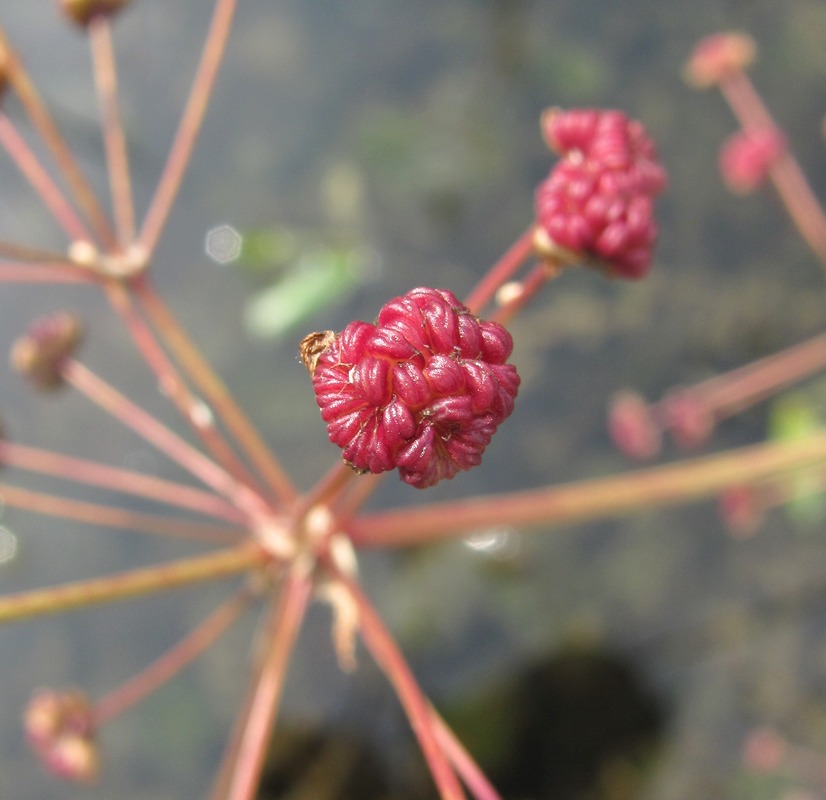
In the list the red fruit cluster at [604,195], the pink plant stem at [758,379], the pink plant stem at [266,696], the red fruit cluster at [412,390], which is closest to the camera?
the red fruit cluster at [412,390]

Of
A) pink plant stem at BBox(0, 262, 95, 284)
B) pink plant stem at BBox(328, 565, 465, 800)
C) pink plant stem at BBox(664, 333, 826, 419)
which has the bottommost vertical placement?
pink plant stem at BBox(664, 333, 826, 419)

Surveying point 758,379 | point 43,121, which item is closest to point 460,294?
point 758,379

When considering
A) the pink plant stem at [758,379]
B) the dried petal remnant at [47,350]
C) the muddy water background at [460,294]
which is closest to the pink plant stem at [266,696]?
the dried petal remnant at [47,350]

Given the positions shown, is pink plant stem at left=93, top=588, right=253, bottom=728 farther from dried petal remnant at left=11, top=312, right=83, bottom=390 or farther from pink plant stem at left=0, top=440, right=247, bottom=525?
dried petal remnant at left=11, top=312, right=83, bottom=390

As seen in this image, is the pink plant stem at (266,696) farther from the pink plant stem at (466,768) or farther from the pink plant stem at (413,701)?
the pink plant stem at (466,768)

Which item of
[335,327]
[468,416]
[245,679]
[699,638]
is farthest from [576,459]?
[468,416]

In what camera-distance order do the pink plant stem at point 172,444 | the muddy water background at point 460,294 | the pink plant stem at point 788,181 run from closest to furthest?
the pink plant stem at point 172,444, the pink plant stem at point 788,181, the muddy water background at point 460,294

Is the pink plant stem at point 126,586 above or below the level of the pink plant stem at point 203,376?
below

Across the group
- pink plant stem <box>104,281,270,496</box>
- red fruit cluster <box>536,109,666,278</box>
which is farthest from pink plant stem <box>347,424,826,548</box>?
red fruit cluster <box>536,109,666,278</box>
